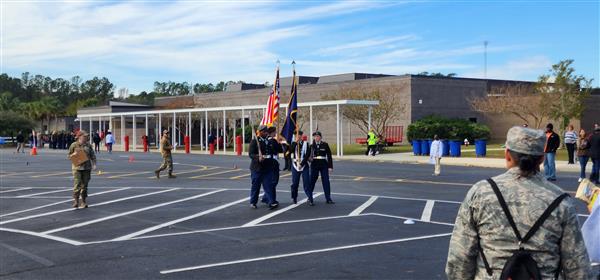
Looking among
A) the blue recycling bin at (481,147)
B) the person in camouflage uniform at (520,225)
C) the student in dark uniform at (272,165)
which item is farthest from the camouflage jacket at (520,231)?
the blue recycling bin at (481,147)

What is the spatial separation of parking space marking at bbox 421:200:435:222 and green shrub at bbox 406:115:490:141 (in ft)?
105

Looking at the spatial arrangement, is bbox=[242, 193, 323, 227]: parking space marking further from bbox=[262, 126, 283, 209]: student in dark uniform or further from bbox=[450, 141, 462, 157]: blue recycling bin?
bbox=[450, 141, 462, 157]: blue recycling bin

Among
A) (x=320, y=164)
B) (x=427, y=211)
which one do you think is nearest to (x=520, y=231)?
(x=427, y=211)

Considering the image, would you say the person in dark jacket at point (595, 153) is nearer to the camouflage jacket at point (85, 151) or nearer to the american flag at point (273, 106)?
the american flag at point (273, 106)

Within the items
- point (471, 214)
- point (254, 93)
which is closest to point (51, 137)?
point (254, 93)

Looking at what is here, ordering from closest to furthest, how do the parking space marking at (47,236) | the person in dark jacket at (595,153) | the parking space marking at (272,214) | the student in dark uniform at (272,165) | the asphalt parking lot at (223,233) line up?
the asphalt parking lot at (223,233) → the parking space marking at (47,236) → the parking space marking at (272,214) → the student in dark uniform at (272,165) → the person in dark jacket at (595,153)

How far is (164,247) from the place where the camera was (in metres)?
9.49

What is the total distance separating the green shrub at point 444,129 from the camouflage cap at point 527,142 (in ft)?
139

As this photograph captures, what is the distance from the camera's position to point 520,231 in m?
3.71

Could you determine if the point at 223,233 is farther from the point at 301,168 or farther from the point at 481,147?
the point at 481,147

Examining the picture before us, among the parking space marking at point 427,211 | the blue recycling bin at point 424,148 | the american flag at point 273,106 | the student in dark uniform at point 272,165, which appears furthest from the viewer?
the blue recycling bin at point 424,148

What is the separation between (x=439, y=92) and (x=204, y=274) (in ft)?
161

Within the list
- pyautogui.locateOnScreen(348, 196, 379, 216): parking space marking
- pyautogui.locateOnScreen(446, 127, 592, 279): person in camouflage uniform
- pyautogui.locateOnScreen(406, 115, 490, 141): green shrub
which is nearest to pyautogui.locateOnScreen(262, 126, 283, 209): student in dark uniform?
pyautogui.locateOnScreen(348, 196, 379, 216): parking space marking

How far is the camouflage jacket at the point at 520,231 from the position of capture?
12.2 ft
